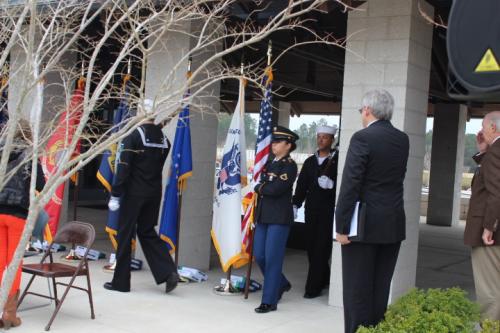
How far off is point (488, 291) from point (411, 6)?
113 inches

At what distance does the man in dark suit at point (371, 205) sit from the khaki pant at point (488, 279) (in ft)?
3.06

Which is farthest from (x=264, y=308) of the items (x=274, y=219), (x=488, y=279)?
(x=488, y=279)

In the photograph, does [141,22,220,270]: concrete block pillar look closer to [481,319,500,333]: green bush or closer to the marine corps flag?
the marine corps flag

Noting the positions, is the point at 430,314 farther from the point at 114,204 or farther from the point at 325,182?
the point at 114,204

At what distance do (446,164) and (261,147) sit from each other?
11.5 metres

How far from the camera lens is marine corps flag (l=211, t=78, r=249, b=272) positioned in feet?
22.7

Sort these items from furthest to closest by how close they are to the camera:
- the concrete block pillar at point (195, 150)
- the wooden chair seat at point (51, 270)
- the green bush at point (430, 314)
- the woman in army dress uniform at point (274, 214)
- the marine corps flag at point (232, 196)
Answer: the concrete block pillar at point (195, 150) → the marine corps flag at point (232, 196) → the woman in army dress uniform at point (274, 214) → the wooden chair seat at point (51, 270) → the green bush at point (430, 314)

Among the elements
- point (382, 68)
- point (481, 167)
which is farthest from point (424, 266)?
point (481, 167)

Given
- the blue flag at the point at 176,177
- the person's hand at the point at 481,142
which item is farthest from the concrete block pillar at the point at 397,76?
the blue flag at the point at 176,177

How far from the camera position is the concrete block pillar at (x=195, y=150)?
7.85 meters

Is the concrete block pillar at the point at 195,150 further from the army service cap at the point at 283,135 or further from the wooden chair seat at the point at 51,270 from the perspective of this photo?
the wooden chair seat at the point at 51,270

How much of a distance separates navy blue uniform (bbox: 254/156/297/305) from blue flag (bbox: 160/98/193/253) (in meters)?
1.31

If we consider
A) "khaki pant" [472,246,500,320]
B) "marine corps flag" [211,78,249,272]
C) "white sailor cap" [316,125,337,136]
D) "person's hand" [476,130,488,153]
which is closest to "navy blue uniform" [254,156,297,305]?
"marine corps flag" [211,78,249,272]

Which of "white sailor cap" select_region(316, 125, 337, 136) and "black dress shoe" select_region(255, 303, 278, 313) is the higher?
"white sailor cap" select_region(316, 125, 337, 136)
